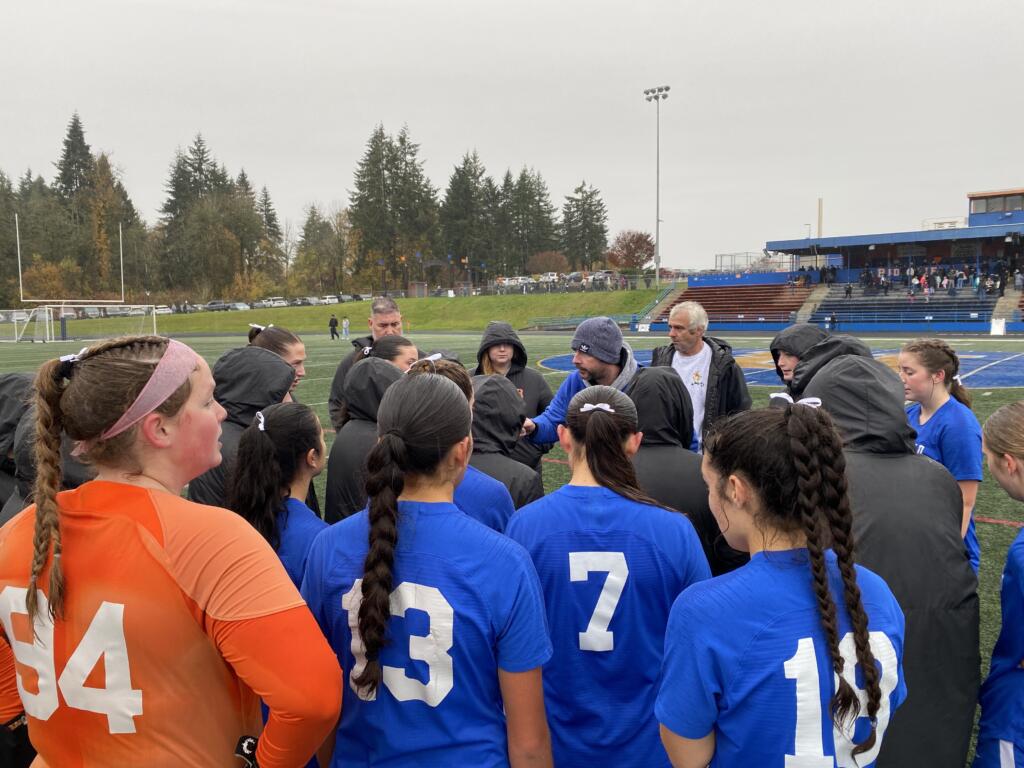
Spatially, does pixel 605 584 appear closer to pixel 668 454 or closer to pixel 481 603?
pixel 481 603

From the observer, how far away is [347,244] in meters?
84.8

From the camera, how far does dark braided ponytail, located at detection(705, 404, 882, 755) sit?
5.32 ft

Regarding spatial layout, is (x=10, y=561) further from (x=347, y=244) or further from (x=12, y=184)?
(x=12, y=184)

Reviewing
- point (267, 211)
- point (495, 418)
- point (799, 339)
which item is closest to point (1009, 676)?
point (495, 418)

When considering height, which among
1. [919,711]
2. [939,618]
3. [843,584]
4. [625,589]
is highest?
[843,584]

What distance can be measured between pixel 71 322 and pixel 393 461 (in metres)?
55.3

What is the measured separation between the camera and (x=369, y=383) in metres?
3.73

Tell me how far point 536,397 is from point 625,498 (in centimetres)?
364

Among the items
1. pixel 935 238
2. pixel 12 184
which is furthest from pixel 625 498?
pixel 12 184

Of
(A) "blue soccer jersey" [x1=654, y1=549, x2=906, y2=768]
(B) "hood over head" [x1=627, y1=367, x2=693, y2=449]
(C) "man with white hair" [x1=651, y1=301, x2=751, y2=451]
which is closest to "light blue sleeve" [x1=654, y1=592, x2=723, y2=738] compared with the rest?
(A) "blue soccer jersey" [x1=654, y1=549, x2=906, y2=768]

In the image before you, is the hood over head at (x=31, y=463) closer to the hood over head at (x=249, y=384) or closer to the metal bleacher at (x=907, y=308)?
the hood over head at (x=249, y=384)

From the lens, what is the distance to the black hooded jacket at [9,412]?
137 inches

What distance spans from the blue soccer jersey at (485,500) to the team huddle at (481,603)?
1.30 ft

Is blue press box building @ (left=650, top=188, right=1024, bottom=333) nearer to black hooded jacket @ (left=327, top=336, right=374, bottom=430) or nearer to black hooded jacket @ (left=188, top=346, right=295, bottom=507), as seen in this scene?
black hooded jacket @ (left=327, top=336, right=374, bottom=430)
